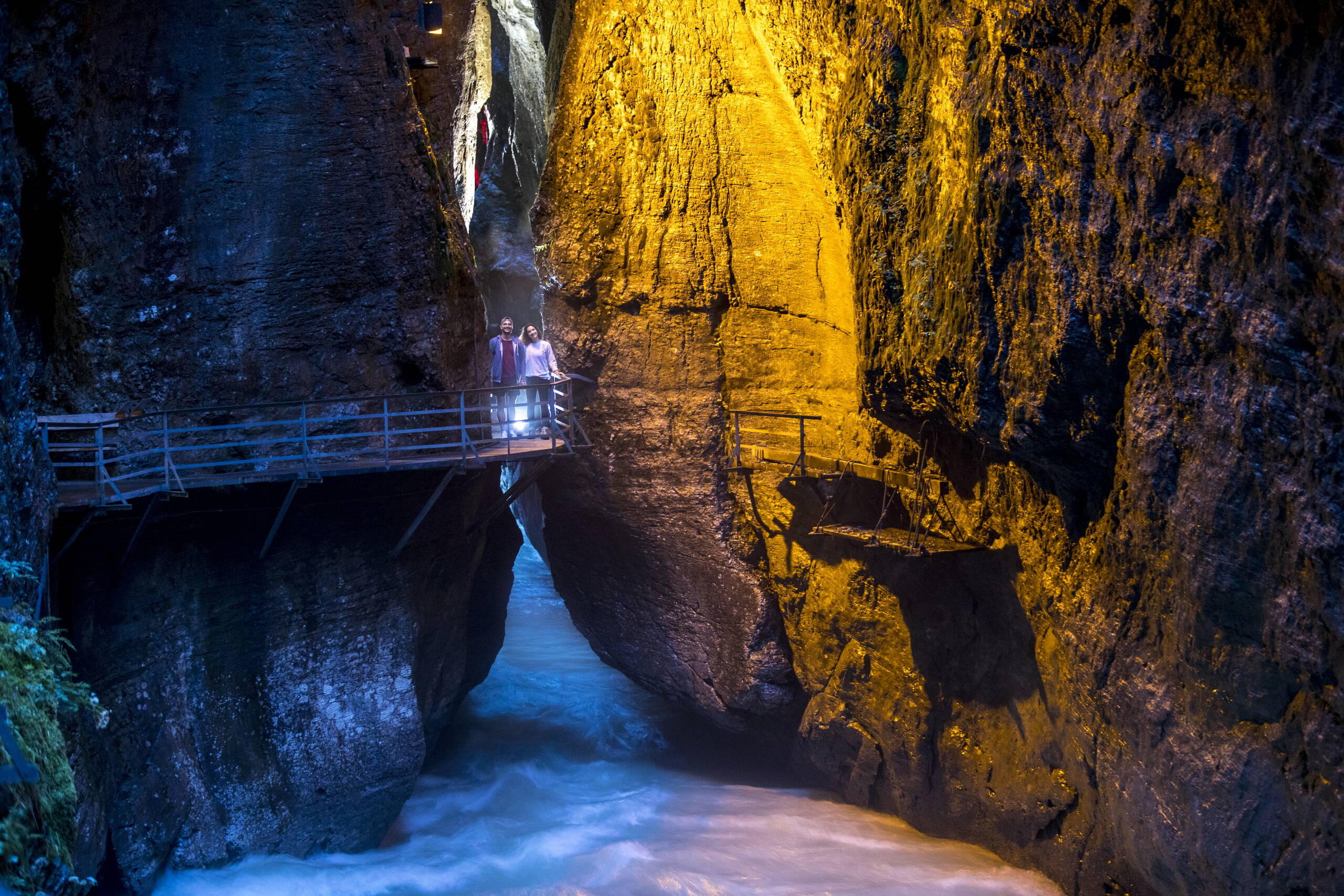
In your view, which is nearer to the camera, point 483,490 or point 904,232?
point 904,232

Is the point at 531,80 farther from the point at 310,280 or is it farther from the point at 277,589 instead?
the point at 277,589

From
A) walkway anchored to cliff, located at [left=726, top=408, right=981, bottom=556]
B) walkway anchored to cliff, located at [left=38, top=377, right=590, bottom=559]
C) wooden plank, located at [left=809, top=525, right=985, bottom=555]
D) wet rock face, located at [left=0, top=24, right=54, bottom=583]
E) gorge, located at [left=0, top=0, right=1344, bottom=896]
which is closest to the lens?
gorge, located at [left=0, top=0, right=1344, bottom=896]

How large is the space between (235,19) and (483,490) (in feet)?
17.4

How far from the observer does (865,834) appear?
31.4ft

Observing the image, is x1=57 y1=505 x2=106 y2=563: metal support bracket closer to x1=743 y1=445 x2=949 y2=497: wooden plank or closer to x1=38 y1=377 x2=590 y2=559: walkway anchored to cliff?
x1=38 y1=377 x2=590 y2=559: walkway anchored to cliff

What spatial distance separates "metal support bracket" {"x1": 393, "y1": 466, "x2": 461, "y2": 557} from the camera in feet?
29.2

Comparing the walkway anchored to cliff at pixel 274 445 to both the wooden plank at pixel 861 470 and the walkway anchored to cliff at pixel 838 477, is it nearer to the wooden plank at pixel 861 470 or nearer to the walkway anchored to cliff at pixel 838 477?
the walkway anchored to cliff at pixel 838 477

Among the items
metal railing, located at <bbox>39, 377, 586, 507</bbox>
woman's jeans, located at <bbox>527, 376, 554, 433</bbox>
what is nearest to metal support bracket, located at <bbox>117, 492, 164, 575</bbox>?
metal railing, located at <bbox>39, 377, 586, 507</bbox>

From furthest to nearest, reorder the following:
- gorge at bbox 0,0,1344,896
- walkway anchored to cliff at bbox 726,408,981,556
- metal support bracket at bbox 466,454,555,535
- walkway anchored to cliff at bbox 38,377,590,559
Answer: metal support bracket at bbox 466,454,555,535 → walkway anchored to cliff at bbox 726,408,981,556 → walkway anchored to cliff at bbox 38,377,590,559 → gorge at bbox 0,0,1344,896

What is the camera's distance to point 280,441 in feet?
28.1

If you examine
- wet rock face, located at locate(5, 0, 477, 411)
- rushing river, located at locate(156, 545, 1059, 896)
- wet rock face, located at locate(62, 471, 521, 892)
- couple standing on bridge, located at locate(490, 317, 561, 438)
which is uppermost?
wet rock face, located at locate(5, 0, 477, 411)

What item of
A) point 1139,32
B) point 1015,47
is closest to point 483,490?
point 1015,47

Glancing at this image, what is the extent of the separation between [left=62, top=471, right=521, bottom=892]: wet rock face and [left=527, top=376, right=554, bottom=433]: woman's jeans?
90 cm

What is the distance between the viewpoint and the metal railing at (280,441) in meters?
7.61
